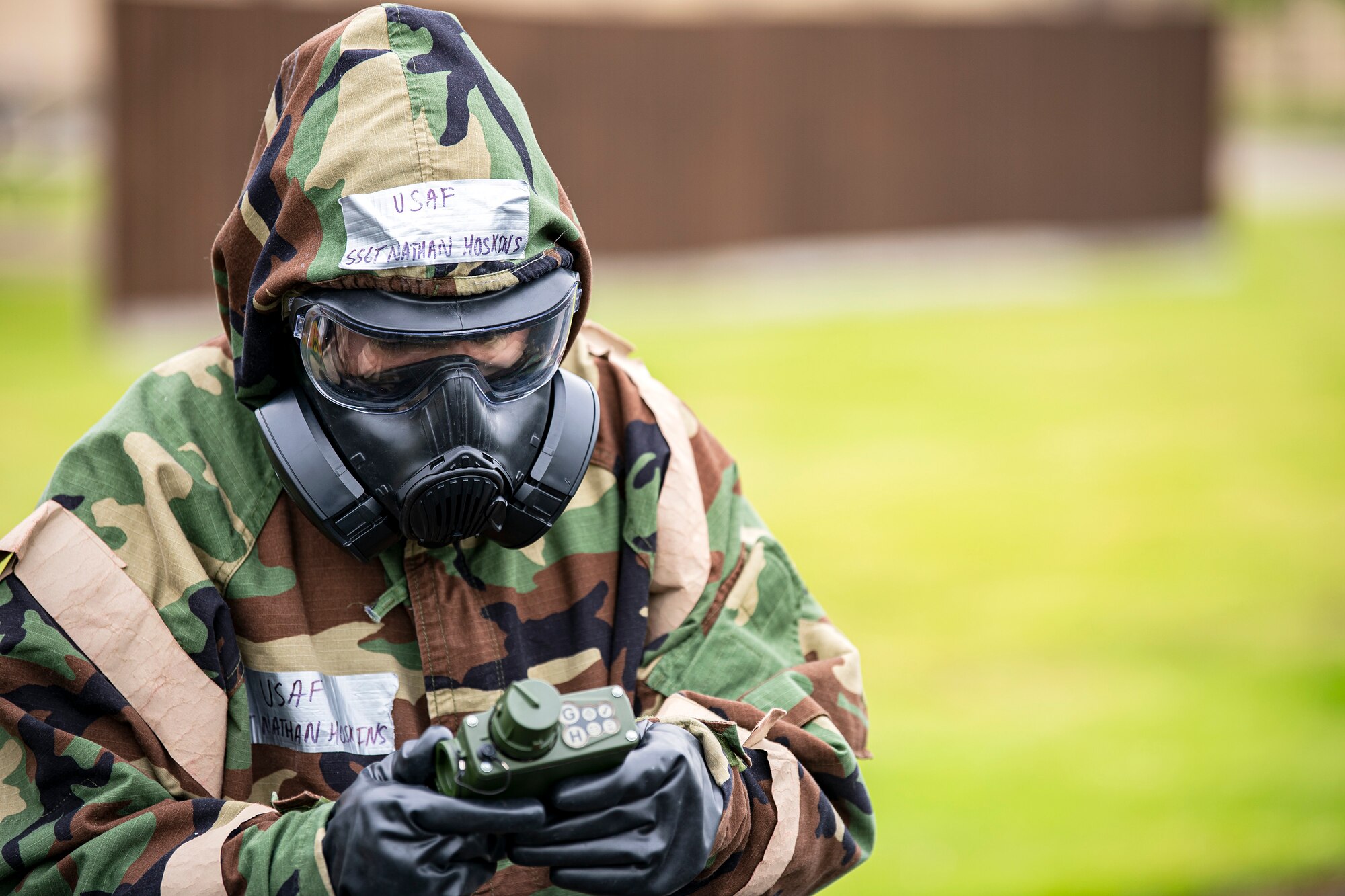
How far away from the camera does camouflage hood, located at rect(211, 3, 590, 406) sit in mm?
1962

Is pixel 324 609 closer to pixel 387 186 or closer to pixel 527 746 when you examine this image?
pixel 527 746

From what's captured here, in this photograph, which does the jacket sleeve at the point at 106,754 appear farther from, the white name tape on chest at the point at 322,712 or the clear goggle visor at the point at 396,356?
the clear goggle visor at the point at 396,356

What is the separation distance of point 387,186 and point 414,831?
0.88 metres

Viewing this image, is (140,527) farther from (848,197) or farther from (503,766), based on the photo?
(848,197)

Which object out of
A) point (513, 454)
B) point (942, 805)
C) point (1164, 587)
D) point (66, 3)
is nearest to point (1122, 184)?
point (1164, 587)

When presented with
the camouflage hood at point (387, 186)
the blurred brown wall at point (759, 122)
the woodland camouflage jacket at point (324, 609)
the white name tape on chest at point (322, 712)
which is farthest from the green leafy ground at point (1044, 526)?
the camouflage hood at point (387, 186)

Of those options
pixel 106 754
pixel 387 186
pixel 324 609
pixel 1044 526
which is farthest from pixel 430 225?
pixel 1044 526

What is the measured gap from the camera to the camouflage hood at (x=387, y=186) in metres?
1.96

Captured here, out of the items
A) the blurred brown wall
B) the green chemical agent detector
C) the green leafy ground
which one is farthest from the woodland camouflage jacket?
the blurred brown wall

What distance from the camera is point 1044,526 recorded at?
8570mm

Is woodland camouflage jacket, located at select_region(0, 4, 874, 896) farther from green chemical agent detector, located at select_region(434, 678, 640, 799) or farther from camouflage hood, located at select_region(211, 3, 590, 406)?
green chemical agent detector, located at select_region(434, 678, 640, 799)

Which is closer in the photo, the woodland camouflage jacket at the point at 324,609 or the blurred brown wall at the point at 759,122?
the woodland camouflage jacket at the point at 324,609

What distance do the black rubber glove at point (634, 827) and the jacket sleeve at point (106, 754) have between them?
1.01ft

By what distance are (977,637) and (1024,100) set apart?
490 inches
